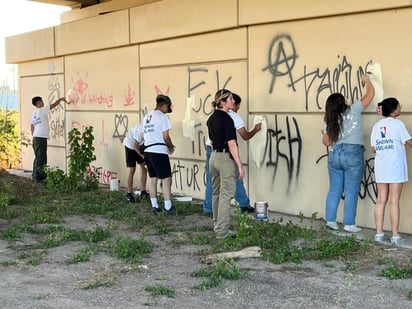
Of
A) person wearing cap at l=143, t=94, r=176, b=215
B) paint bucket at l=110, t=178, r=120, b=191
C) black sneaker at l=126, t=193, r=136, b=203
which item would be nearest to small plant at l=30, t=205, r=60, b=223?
black sneaker at l=126, t=193, r=136, b=203

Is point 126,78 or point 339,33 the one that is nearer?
point 339,33

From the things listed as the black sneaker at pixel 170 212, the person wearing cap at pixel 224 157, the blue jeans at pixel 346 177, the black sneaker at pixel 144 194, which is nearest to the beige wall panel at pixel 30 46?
the black sneaker at pixel 144 194

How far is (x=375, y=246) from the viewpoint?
251 inches

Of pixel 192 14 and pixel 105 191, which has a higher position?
pixel 192 14

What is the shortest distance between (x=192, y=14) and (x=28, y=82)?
6.78m

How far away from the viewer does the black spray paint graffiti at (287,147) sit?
8.13 m

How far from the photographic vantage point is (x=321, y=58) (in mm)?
7727

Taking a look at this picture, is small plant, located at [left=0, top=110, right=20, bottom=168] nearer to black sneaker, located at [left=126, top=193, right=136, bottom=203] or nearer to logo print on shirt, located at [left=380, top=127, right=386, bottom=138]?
black sneaker, located at [left=126, top=193, right=136, bottom=203]

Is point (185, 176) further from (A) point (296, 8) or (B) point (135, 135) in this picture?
(A) point (296, 8)

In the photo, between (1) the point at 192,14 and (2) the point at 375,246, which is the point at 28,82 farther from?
(2) the point at 375,246

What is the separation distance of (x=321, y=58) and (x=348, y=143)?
1313 mm

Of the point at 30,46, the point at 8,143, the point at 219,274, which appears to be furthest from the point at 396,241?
the point at 8,143

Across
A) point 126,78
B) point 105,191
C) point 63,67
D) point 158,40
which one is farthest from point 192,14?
point 63,67

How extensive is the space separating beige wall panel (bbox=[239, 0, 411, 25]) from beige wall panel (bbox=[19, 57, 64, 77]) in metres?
6.11
